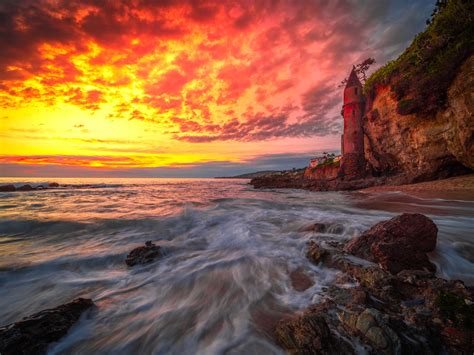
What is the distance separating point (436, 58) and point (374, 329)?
17094mm

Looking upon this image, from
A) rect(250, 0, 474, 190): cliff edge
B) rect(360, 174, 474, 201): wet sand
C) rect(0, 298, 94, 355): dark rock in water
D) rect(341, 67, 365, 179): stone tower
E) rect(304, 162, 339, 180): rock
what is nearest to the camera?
rect(0, 298, 94, 355): dark rock in water

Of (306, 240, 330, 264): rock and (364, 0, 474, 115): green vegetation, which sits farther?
(364, 0, 474, 115): green vegetation

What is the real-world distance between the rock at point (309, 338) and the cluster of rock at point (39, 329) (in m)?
2.46

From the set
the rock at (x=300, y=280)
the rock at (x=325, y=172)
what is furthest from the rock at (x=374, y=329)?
the rock at (x=325, y=172)

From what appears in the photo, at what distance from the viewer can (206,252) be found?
17.4 ft

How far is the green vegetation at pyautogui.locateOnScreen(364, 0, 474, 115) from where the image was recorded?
1067cm

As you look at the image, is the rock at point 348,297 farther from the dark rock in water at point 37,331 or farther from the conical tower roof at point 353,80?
the conical tower roof at point 353,80

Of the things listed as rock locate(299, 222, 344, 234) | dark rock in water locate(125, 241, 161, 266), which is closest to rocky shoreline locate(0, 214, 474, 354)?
dark rock in water locate(125, 241, 161, 266)

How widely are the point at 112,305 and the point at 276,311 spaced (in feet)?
7.91

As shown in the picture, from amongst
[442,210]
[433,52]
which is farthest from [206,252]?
[433,52]

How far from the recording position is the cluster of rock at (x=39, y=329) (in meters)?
1.99

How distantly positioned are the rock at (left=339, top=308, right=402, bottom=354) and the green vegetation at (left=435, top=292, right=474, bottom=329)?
57 centimetres

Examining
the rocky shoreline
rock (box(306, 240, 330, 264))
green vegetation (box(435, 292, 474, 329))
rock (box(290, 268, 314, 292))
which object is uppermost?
green vegetation (box(435, 292, 474, 329))

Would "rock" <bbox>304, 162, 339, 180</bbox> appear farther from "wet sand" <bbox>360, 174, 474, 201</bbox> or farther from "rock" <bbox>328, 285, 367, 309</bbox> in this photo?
"rock" <bbox>328, 285, 367, 309</bbox>
